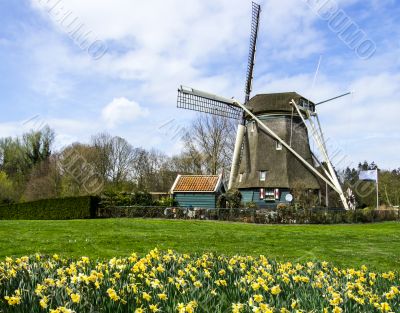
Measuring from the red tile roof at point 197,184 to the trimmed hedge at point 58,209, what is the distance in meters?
6.96

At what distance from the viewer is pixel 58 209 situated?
27.7m

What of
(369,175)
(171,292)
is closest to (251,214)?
(369,175)

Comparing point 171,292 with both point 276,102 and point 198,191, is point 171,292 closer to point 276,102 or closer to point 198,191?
point 198,191

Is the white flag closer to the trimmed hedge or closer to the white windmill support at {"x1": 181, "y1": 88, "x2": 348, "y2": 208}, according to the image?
the white windmill support at {"x1": 181, "y1": 88, "x2": 348, "y2": 208}

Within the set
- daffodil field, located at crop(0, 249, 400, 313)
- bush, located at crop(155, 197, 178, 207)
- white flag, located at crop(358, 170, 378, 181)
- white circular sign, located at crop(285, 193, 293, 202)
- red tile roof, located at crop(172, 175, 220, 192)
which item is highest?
white flag, located at crop(358, 170, 378, 181)

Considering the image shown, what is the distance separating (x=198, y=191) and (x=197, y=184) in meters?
0.71

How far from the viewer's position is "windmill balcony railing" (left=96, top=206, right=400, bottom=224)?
81.7 feet

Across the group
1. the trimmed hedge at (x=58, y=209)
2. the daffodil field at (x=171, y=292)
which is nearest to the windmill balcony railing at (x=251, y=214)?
the trimmed hedge at (x=58, y=209)

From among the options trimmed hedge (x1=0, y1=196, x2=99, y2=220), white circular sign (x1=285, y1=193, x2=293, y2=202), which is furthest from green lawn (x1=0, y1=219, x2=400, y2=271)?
white circular sign (x1=285, y1=193, x2=293, y2=202)

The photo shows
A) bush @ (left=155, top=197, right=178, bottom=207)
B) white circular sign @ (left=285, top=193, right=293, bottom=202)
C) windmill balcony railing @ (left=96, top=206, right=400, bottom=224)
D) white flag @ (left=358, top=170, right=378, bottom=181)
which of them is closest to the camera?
windmill balcony railing @ (left=96, top=206, right=400, bottom=224)

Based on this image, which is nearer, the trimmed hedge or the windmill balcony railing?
the windmill balcony railing

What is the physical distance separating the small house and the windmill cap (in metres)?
6.02

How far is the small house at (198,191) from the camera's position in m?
32.1

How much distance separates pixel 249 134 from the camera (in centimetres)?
3397
